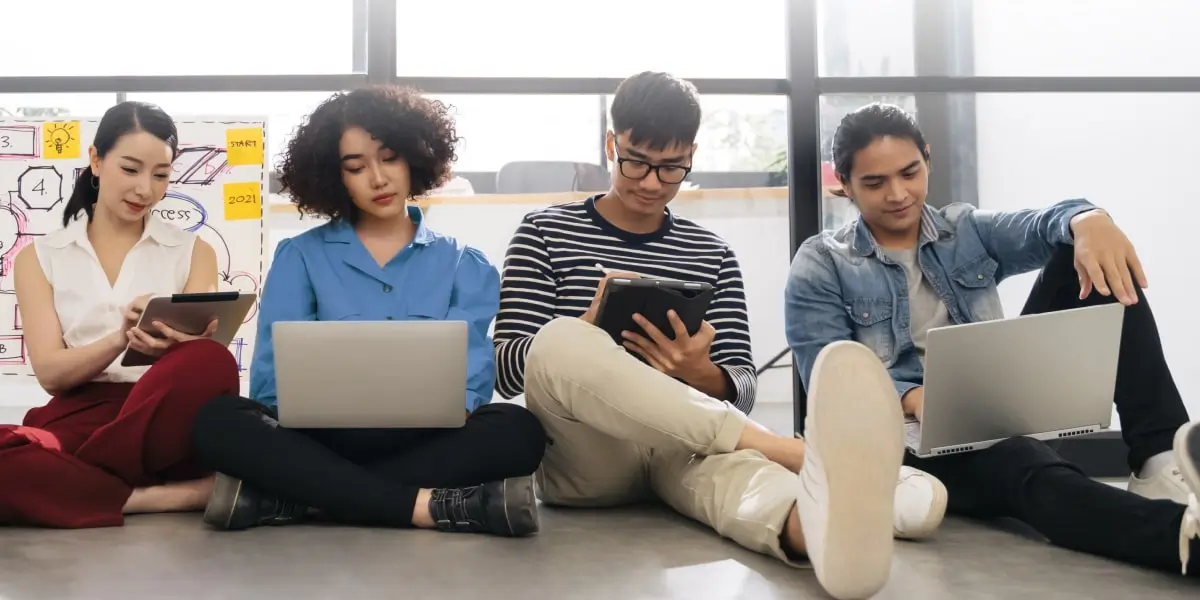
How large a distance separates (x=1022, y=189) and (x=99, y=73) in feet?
8.29

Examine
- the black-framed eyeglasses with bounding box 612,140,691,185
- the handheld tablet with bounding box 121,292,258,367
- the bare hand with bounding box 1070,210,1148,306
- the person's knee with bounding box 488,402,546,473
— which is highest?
the black-framed eyeglasses with bounding box 612,140,691,185

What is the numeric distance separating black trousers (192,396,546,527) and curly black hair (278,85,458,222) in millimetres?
480

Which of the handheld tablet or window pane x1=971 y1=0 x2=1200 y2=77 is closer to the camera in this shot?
the handheld tablet

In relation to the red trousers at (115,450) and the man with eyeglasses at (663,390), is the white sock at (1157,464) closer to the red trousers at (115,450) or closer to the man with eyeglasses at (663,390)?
the man with eyeglasses at (663,390)

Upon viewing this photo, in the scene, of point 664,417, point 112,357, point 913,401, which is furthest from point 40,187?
point 913,401

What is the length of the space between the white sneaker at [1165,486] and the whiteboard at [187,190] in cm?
202

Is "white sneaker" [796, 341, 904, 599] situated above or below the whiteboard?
below

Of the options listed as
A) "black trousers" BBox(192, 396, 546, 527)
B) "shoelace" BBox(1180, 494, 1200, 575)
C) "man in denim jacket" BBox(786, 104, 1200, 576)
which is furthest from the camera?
"black trousers" BBox(192, 396, 546, 527)

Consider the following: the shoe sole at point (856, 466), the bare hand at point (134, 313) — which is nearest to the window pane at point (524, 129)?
the bare hand at point (134, 313)

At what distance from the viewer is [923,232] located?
6.13 ft

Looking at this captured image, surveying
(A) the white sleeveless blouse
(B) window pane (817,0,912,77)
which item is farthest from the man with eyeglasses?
(B) window pane (817,0,912,77)

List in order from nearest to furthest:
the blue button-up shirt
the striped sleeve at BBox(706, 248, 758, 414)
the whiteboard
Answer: the blue button-up shirt → the striped sleeve at BBox(706, 248, 758, 414) → the whiteboard

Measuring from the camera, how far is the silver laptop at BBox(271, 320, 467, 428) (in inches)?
53.1

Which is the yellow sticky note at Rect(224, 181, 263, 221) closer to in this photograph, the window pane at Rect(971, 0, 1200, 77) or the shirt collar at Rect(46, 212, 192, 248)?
the shirt collar at Rect(46, 212, 192, 248)
